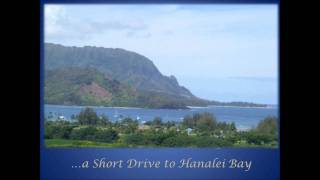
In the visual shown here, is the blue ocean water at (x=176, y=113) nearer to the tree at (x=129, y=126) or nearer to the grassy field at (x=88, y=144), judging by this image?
the tree at (x=129, y=126)

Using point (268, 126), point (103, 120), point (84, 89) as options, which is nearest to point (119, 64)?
point (84, 89)

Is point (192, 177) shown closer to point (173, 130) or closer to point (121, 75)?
point (173, 130)

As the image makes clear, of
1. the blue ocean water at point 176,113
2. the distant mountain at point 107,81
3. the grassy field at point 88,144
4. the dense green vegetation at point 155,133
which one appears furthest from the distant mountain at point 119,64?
the grassy field at point 88,144

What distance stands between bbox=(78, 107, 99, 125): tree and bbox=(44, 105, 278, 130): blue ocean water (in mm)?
30

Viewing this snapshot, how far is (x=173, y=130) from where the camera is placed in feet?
20.3

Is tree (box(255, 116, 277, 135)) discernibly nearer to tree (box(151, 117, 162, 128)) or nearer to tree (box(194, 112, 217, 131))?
tree (box(194, 112, 217, 131))

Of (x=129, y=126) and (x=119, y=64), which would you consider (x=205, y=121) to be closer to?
(x=129, y=126)

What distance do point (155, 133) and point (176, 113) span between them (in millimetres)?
239

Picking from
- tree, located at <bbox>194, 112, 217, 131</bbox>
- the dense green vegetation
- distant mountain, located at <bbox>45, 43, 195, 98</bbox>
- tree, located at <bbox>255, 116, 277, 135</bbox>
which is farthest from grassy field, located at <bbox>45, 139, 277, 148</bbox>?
distant mountain, located at <bbox>45, 43, 195, 98</bbox>

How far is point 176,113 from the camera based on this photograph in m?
6.25

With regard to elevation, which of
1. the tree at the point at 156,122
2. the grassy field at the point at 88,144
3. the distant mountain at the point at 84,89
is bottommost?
the grassy field at the point at 88,144

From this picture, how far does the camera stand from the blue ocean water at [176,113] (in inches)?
244
